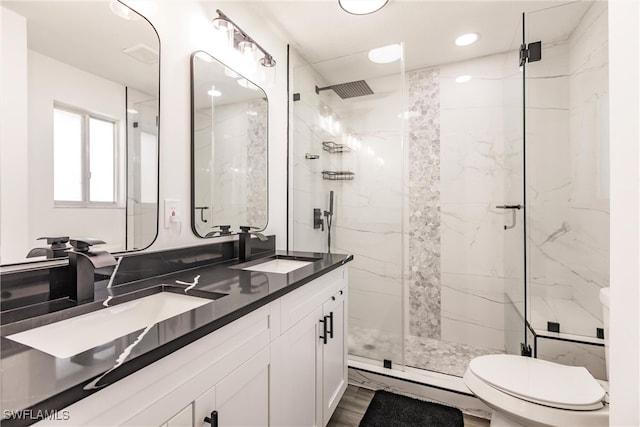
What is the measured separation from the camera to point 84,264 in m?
0.95

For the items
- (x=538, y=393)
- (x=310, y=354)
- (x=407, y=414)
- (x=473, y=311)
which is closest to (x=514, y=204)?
→ (x=473, y=311)

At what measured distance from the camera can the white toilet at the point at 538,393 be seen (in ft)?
3.81

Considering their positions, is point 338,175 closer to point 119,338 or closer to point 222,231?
point 222,231

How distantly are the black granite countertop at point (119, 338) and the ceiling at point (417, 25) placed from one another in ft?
5.61

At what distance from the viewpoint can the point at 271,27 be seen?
210 cm

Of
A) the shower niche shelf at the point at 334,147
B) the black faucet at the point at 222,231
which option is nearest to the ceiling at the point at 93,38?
the black faucet at the point at 222,231

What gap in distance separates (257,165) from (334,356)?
49.7 inches

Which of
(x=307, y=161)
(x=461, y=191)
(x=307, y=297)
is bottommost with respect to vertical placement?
(x=307, y=297)

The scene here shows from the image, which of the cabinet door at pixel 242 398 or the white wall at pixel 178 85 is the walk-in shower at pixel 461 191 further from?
the cabinet door at pixel 242 398

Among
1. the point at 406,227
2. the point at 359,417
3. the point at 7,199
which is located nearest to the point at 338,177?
the point at 406,227

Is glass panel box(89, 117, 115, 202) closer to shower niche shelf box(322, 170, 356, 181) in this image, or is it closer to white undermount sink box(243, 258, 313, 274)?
white undermount sink box(243, 258, 313, 274)

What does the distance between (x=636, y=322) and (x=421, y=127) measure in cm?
259

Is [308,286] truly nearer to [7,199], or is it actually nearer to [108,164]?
[108,164]

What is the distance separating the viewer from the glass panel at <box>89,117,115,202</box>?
1.07m
